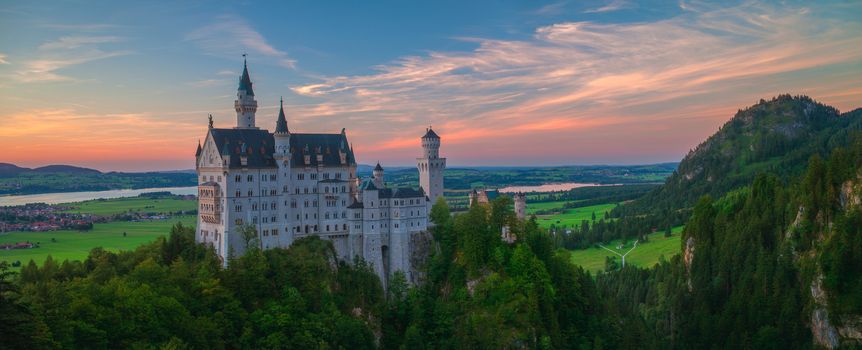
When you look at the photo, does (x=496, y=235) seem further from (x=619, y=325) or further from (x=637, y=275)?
(x=637, y=275)

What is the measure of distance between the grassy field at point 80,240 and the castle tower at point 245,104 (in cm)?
5049

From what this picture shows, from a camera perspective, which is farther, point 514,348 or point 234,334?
point 514,348

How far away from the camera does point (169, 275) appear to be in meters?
81.2

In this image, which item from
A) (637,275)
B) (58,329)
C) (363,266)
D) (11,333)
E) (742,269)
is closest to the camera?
(11,333)

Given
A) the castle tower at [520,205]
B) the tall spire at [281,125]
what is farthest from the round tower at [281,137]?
the castle tower at [520,205]

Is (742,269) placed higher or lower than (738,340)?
higher

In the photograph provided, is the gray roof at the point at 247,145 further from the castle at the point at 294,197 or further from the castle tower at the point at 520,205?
the castle tower at the point at 520,205

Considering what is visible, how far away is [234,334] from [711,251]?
320 feet

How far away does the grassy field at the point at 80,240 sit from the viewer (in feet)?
431

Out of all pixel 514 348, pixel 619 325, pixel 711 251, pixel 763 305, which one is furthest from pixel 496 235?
pixel 711 251

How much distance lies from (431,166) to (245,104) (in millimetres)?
30678

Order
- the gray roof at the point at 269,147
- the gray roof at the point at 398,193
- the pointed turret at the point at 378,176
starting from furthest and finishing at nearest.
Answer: the pointed turret at the point at 378,176
the gray roof at the point at 398,193
the gray roof at the point at 269,147

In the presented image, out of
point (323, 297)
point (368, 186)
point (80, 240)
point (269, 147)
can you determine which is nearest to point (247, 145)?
point (269, 147)

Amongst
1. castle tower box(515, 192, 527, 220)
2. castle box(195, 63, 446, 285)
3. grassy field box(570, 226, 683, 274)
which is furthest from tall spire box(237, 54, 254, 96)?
grassy field box(570, 226, 683, 274)
